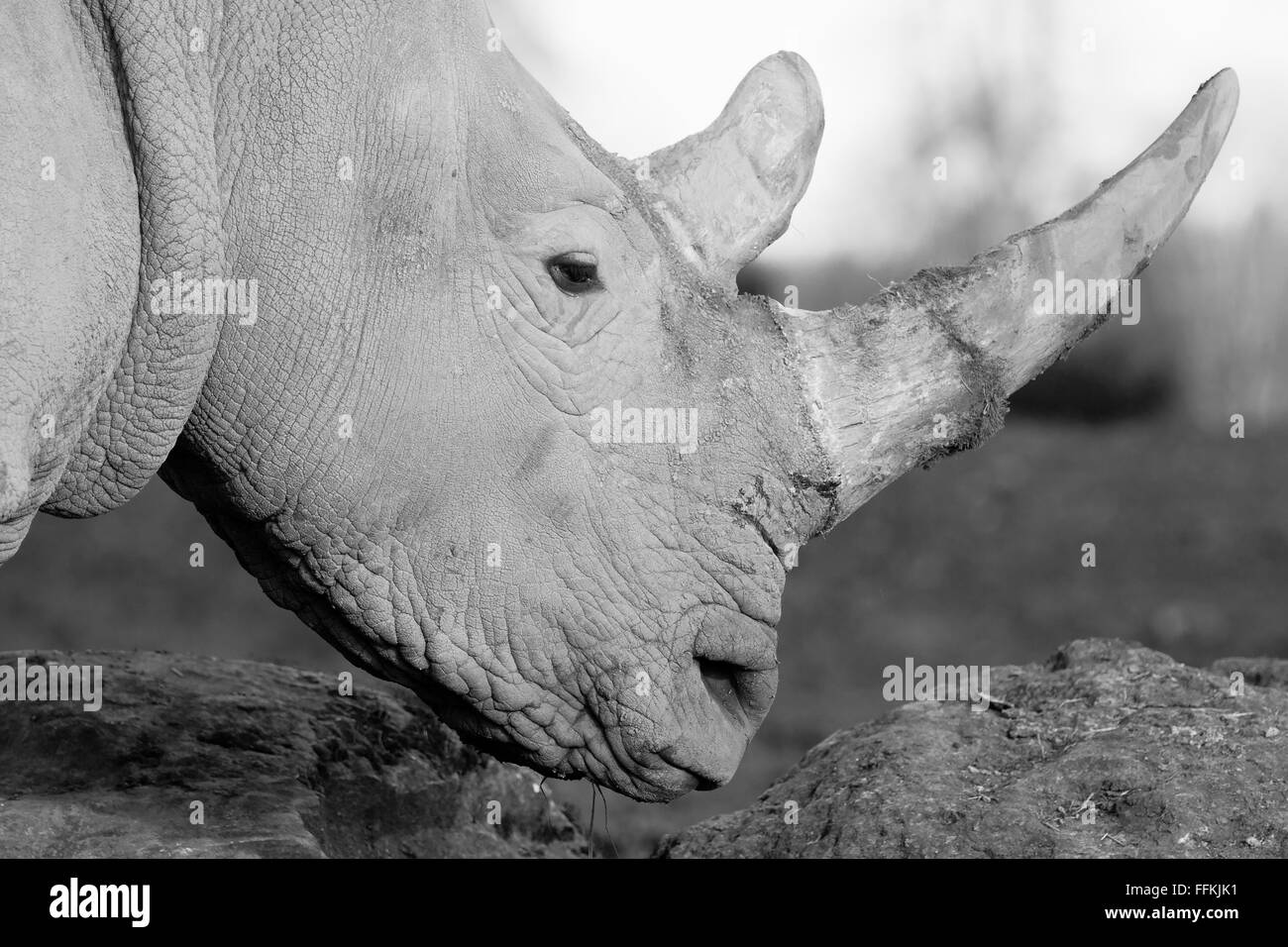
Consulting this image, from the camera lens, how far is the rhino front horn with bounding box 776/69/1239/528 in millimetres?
3719

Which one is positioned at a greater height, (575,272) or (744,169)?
(744,169)

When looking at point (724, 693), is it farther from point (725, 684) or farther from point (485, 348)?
point (485, 348)

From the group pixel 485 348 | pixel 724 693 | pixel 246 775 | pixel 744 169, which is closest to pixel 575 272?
pixel 485 348

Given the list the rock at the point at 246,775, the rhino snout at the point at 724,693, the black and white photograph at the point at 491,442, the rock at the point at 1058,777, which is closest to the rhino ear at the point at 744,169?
the black and white photograph at the point at 491,442

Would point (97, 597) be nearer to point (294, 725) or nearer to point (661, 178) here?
point (294, 725)

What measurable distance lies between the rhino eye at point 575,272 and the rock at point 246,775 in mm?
1396

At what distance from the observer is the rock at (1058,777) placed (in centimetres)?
391

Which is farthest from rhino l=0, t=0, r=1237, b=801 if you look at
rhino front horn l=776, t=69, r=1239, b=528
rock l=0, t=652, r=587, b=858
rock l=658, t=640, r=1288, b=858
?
rock l=0, t=652, r=587, b=858

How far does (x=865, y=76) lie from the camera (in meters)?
10.2

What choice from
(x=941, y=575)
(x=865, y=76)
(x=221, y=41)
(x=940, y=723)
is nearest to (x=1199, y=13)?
(x=865, y=76)

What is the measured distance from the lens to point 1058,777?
419cm

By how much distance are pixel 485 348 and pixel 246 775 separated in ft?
5.13

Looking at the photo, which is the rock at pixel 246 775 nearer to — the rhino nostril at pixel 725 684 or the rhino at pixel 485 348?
the rhino at pixel 485 348

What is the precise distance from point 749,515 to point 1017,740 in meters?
1.29
